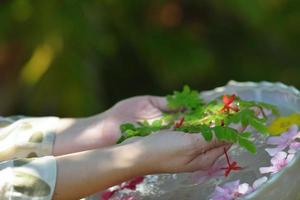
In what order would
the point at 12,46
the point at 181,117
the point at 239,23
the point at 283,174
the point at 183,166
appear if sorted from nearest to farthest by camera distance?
the point at 283,174, the point at 183,166, the point at 181,117, the point at 12,46, the point at 239,23

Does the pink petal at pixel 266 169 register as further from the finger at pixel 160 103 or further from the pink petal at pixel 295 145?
the finger at pixel 160 103

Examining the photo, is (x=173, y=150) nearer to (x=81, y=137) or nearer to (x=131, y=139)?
(x=131, y=139)

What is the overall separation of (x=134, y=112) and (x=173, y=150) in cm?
24

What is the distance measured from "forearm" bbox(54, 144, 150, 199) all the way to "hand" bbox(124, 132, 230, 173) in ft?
0.03

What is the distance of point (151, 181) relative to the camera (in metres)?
0.97

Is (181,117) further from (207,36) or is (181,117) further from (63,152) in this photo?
(207,36)

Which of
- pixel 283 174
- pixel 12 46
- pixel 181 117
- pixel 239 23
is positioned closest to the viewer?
pixel 283 174

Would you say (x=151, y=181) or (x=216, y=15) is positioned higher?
(x=216, y=15)

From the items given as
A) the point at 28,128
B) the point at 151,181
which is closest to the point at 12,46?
the point at 28,128

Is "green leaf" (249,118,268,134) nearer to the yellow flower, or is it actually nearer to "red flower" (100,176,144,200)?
the yellow flower

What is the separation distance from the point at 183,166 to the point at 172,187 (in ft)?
0.22

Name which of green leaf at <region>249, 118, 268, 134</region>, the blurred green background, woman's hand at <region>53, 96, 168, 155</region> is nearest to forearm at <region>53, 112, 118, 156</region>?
woman's hand at <region>53, 96, 168, 155</region>

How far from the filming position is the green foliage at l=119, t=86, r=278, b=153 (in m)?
0.87

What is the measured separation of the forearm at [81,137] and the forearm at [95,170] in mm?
165
